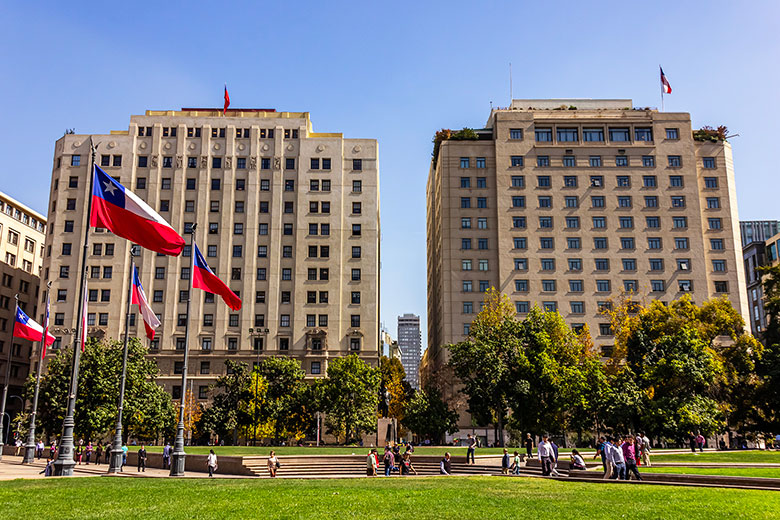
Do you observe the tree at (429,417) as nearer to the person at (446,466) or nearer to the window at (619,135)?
the person at (446,466)

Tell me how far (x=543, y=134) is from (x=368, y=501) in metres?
91.3

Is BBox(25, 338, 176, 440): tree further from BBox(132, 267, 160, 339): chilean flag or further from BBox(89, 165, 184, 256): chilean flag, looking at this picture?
BBox(89, 165, 184, 256): chilean flag

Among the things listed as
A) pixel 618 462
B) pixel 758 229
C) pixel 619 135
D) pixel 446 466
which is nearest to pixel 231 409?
pixel 446 466

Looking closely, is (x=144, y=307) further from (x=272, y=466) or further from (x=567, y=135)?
(x=567, y=135)

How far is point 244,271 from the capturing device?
313 ft

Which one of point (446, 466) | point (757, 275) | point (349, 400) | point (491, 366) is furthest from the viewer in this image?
point (757, 275)

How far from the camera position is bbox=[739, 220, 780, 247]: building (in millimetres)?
172625

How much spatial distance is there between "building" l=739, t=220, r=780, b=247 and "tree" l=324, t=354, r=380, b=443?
443ft

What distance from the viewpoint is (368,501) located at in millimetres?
21656

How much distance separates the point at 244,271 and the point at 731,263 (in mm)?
71768

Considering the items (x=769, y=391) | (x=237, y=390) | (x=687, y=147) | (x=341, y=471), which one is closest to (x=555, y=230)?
(x=687, y=147)

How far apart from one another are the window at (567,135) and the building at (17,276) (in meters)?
83.0

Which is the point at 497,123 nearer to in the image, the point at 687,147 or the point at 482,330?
the point at 687,147

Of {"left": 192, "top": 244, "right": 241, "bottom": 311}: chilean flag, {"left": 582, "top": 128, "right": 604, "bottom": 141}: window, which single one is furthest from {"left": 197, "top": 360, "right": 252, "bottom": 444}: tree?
{"left": 582, "top": 128, "right": 604, "bottom": 141}: window
